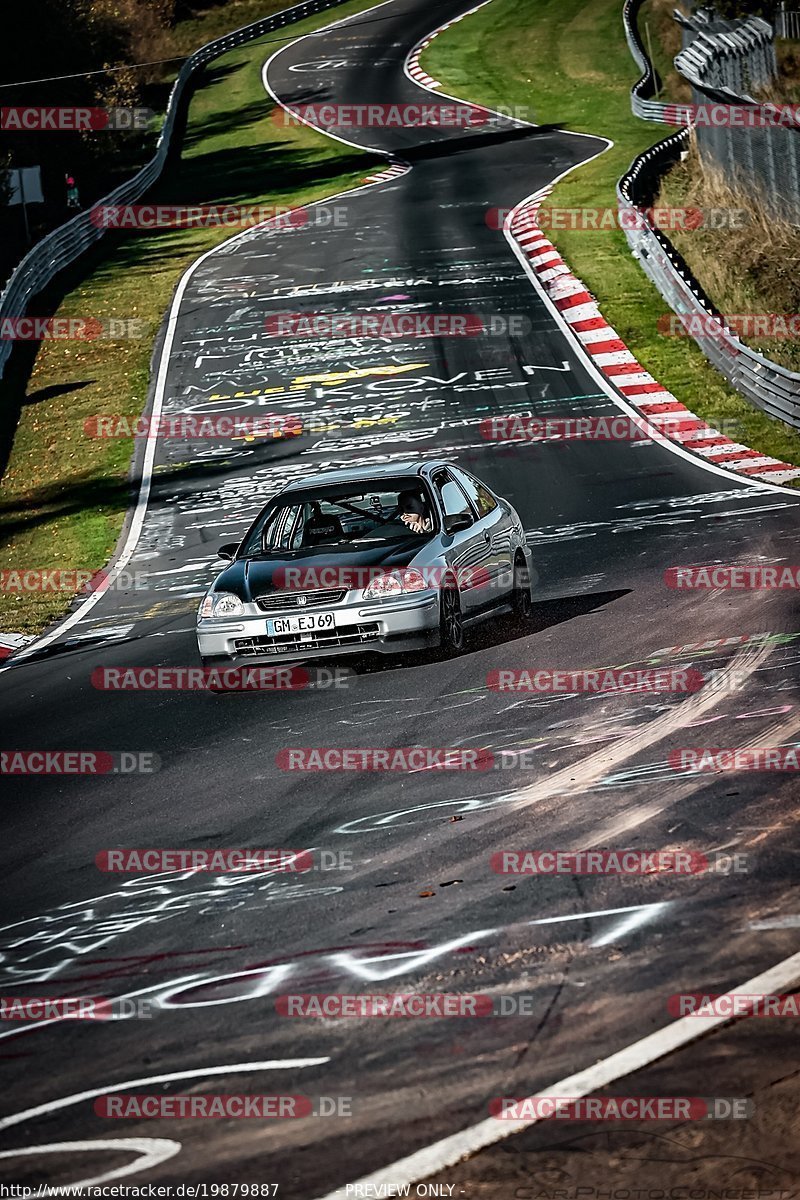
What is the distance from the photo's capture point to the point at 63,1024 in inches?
233

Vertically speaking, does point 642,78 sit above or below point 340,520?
above

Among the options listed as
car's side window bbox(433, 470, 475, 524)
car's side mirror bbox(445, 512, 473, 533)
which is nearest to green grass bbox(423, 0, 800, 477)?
car's side window bbox(433, 470, 475, 524)

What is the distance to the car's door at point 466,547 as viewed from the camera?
472 inches

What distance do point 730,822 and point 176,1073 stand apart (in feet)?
9.59

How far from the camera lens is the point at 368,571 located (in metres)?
11.5

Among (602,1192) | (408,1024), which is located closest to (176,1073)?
(408,1024)

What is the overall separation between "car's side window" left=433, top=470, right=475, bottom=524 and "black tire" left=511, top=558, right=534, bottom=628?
60cm

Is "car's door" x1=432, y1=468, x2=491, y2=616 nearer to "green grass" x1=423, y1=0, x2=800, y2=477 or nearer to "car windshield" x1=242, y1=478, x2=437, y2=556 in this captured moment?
"car windshield" x1=242, y1=478, x2=437, y2=556

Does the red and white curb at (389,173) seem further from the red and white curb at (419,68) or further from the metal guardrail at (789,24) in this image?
the red and white curb at (419,68)

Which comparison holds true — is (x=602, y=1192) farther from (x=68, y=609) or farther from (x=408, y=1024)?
(x=68, y=609)

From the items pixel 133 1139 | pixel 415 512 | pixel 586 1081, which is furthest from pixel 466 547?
pixel 133 1139

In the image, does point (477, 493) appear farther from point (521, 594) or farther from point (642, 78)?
point (642, 78)

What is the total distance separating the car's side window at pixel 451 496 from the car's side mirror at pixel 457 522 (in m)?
0.02

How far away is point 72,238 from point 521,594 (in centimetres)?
2974
